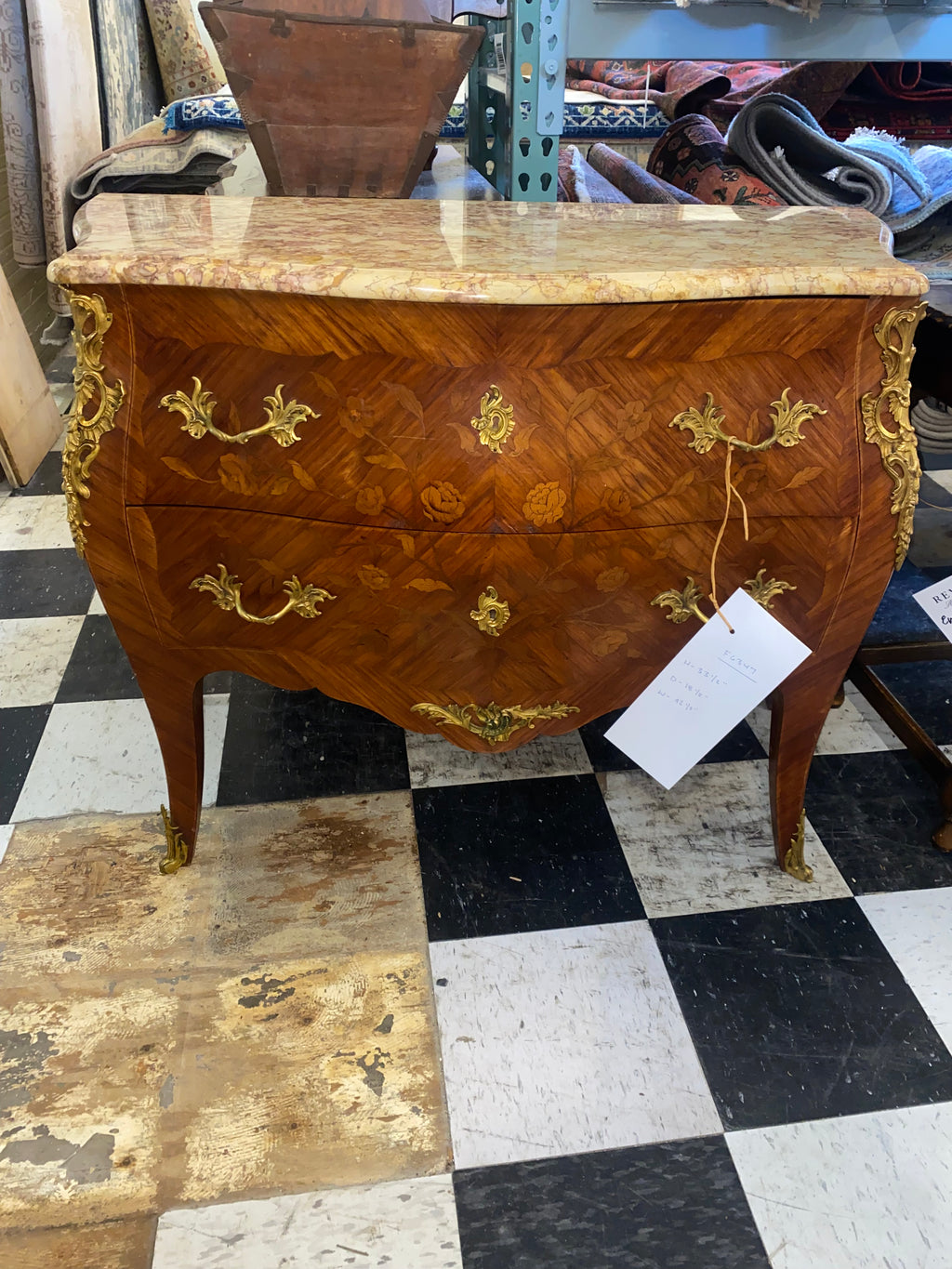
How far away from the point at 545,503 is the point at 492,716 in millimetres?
294

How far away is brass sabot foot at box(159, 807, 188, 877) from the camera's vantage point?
4.14 feet

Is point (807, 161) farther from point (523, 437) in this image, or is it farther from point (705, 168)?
point (523, 437)

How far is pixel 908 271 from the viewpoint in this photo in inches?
34.0

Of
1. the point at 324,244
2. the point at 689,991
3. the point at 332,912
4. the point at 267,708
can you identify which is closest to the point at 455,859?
the point at 332,912

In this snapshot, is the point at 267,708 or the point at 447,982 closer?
the point at 447,982

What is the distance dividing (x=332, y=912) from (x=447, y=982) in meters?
0.19

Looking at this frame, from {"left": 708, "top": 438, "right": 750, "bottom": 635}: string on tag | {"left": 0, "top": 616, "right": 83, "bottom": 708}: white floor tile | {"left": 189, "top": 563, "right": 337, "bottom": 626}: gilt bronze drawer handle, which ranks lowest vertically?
{"left": 0, "top": 616, "right": 83, "bottom": 708}: white floor tile

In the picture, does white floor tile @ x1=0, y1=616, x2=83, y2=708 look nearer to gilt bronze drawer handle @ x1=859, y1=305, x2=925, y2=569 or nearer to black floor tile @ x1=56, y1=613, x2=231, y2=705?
black floor tile @ x1=56, y1=613, x2=231, y2=705

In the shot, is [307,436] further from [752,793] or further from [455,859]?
[752,793]

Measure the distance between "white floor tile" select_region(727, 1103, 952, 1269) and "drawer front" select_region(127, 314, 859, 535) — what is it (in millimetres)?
676

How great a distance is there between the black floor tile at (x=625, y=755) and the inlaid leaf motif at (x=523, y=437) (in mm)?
684

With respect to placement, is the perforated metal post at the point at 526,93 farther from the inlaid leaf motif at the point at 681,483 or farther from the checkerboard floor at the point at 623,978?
the checkerboard floor at the point at 623,978

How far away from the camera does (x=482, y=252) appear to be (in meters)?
0.91

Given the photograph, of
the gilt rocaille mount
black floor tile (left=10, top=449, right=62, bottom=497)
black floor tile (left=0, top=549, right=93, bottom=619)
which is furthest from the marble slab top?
black floor tile (left=10, top=449, right=62, bottom=497)
